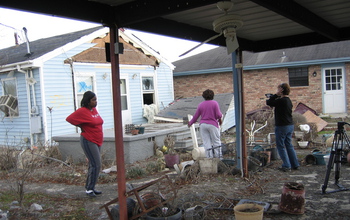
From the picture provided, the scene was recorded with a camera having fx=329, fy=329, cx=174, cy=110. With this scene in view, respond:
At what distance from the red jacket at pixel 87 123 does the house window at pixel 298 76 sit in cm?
1429

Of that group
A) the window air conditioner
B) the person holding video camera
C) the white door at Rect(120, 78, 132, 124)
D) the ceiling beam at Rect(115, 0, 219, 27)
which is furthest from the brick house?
the ceiling beam at Rect(115, 0, 219, 27)

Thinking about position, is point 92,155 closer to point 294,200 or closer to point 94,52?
point 294,200

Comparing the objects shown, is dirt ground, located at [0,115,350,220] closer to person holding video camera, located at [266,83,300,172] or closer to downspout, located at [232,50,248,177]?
downspout, located at [232,50,248,177]

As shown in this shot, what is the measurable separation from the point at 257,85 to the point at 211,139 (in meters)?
11.6

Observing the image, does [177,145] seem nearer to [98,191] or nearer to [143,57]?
[98,191]

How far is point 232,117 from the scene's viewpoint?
14.6m

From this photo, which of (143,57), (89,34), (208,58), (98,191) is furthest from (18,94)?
(208,58)

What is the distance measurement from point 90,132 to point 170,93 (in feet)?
35.6

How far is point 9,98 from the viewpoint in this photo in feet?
40.2

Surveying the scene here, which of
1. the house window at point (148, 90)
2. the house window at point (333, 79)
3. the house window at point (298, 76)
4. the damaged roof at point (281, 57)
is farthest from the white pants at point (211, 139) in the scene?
the house window at point (333, 79)

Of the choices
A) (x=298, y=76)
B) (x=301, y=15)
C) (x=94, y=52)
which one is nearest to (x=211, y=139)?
(x=301, y=15)

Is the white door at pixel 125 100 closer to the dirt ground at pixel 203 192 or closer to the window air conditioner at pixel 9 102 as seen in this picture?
the window air conditioner at pixel 9 102

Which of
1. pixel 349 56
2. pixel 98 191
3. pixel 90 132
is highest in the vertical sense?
pixel 349 56

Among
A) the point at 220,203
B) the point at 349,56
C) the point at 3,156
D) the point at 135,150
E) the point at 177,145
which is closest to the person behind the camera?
the point at 220,203
